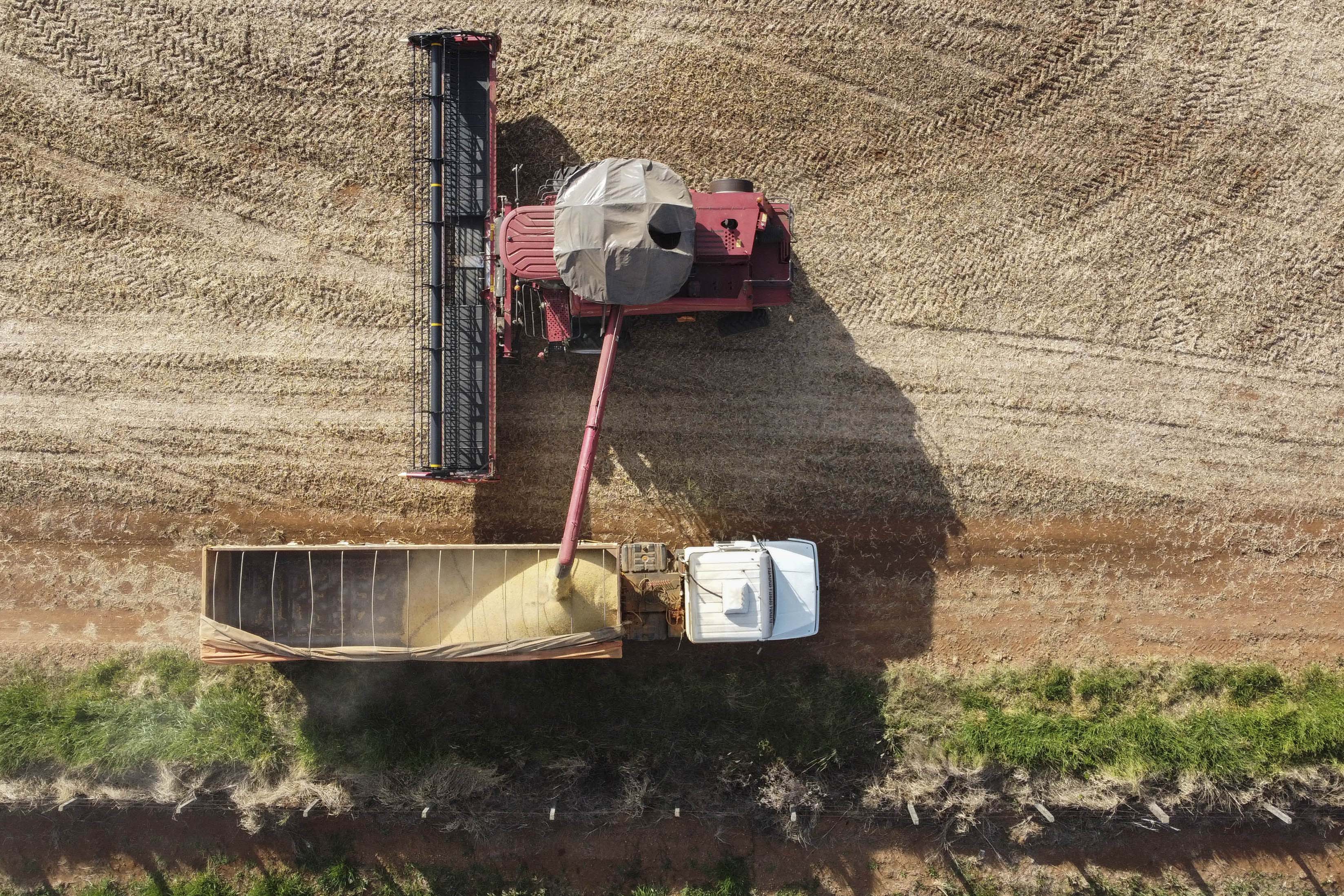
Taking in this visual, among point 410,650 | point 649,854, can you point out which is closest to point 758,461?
point 410,650

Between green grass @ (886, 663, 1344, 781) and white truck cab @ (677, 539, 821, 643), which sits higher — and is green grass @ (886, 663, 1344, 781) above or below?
below

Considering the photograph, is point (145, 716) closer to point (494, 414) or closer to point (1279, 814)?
point (494, 414)

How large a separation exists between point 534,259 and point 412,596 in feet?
16.9

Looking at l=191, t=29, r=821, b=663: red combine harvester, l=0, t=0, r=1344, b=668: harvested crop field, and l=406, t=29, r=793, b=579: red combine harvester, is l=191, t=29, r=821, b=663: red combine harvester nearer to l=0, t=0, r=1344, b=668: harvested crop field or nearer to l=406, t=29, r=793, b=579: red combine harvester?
l=406, t=29, r=793, b=579: red combine harvester

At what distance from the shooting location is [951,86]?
41.4 ft

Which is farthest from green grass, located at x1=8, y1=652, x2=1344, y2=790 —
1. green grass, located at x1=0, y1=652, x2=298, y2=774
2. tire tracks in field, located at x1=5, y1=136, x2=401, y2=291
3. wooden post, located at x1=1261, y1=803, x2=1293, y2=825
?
tire tracks in field, located at x1=5, y1=136, x2=401, y2=291

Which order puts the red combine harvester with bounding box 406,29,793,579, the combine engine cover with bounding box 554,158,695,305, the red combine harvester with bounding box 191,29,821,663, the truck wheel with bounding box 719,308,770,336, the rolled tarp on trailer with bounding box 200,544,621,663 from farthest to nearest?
the truck wheel with bounding box 719,308,770,336 → the rolled tarp on trailer with bounding box 200,544,621,663 → the red combine harvester with bounding box 191,29,821,663 → the red combine harvester with bounding box 406,29,793,579 → the combine engine cover with bounding box 554,158,695,305

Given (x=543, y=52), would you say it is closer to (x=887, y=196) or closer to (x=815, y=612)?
(x=887, y=196)

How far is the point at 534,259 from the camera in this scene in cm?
1067

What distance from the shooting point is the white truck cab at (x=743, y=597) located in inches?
435

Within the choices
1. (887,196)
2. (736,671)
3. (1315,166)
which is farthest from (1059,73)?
(736,671)

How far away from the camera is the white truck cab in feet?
36.3

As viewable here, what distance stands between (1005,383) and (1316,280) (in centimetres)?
543

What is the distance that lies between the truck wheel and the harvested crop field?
0.26m
